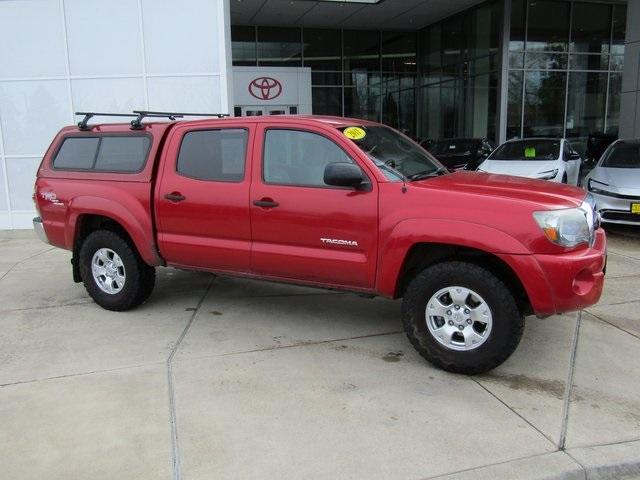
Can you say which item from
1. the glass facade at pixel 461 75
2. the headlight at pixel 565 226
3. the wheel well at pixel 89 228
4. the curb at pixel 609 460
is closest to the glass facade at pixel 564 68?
the glass facade at pixel 461 75

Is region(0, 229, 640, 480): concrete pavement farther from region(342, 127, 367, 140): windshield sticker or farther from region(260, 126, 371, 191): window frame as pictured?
region(342, 127, 367, 140): windshield sticker

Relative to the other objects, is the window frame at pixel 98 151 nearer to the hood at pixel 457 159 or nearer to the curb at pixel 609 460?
the curb at pixel 609 460

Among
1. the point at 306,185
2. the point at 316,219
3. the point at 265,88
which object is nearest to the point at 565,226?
the point at 316,219

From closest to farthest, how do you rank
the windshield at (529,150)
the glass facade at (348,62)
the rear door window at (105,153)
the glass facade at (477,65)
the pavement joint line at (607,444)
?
the pavement joint line at (607,444) < the rear door window at (105,153) < the windshield at (529,150) < the glass facade at (477,65) < the glass facade at (348,62)

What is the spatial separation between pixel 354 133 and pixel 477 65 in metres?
17.3

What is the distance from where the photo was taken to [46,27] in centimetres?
1069

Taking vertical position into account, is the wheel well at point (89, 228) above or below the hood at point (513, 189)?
below

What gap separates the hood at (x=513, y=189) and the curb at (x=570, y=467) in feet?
5.00

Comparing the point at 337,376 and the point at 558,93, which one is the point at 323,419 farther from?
the point at 558,93

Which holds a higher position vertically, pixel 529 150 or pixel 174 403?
pixel 529 150

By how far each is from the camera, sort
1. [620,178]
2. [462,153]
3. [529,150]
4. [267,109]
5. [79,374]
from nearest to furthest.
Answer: [79,374] < [620,178] < [529,150] < [462,153] < [267,109]

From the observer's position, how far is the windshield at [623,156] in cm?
986

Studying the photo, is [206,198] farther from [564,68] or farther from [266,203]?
[564,68]

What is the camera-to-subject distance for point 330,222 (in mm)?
4348
